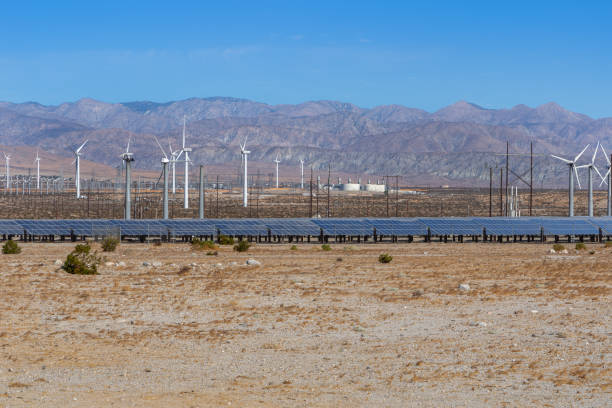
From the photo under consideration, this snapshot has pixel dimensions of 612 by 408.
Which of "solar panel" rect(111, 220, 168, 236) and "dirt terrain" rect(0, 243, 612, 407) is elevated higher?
"solar panel" rect(111, 220, 168, 236)

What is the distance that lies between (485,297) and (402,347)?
9473 millimetres

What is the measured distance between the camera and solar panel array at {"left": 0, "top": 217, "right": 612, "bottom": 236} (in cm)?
6406

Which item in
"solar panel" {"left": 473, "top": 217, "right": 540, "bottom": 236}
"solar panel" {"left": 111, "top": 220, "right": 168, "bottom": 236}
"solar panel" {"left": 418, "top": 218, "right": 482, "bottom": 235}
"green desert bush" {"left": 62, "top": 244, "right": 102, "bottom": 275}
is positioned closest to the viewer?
"green desert bush" {"left": 62, "top": 244, "right": 102, "bottom": 275}

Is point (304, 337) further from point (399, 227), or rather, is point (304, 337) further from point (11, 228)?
point (11, 228)

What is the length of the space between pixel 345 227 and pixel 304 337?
4430cm

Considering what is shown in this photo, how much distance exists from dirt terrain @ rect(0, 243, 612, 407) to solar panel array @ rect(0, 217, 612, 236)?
81.2ft

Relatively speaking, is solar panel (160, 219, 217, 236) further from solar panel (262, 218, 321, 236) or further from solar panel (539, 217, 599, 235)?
solar panel (539, 217, 599, 235)

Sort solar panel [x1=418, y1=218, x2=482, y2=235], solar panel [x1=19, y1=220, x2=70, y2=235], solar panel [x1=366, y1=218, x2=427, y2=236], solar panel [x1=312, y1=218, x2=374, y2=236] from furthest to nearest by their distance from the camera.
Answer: solar panel [x1=418, y1=218, x2=482, y2=235]
solar panel [x1=366, y1=218, x2=427, y2=236]
solar panel [x1=312, y1=218, x2=374, y2=236]
solar panel [x1=19, y1=220, x2=70, y2=235]

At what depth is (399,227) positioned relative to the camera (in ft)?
218

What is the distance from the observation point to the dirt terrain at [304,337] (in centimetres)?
1588

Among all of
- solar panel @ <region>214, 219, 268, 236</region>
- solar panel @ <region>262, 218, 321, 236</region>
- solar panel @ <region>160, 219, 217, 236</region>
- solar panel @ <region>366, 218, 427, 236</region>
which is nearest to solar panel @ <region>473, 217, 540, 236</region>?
solar panel @ <region>366, 218, 427, 236</region>

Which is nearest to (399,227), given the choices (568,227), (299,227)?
(299,227)

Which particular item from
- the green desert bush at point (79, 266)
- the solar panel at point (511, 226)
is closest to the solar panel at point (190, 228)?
the solar panel at point (511, 226)

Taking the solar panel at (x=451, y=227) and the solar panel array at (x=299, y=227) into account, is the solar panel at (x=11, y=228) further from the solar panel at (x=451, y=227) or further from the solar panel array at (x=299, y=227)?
the solar panel at (x=451, y=227)
